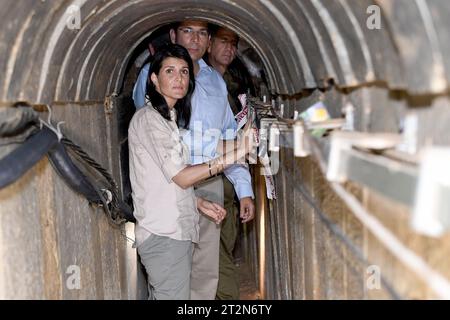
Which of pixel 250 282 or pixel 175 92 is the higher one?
pixel 175 92

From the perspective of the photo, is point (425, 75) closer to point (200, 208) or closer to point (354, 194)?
point (354, 194)

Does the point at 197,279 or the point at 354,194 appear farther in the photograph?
the point at 197,279

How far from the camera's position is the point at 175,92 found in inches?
153

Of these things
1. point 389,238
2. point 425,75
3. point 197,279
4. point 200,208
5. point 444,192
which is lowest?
point 197,279

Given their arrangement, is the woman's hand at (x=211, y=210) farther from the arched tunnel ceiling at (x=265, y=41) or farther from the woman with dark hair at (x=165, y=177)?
the arched tunnel ceiling at (x=265, y=41)

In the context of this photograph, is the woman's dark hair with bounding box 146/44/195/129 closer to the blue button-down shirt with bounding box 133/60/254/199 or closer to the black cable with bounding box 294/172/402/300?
the blue button-down shirt with bounding box 133/60/254/199

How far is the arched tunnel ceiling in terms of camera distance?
1.65 meters

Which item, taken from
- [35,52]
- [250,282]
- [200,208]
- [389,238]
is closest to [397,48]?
[389,238]

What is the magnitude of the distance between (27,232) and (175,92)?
1.59 metres

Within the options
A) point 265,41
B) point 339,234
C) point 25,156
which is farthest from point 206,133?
point 339,234

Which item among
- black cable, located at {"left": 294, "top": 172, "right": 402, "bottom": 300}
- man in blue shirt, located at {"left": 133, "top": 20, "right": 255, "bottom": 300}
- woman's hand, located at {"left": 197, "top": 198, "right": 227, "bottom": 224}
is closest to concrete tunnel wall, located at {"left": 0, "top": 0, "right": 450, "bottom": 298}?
man in blue shirt, located at {"left": 133, "top": 20, "right": 255, "bottom": 300}

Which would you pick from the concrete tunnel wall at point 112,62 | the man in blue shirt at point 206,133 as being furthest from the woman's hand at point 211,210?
the concrete tunnel wall at point 112,62

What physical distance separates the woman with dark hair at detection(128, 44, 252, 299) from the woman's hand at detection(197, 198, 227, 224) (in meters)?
0.45

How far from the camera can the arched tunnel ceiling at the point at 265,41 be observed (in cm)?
165
